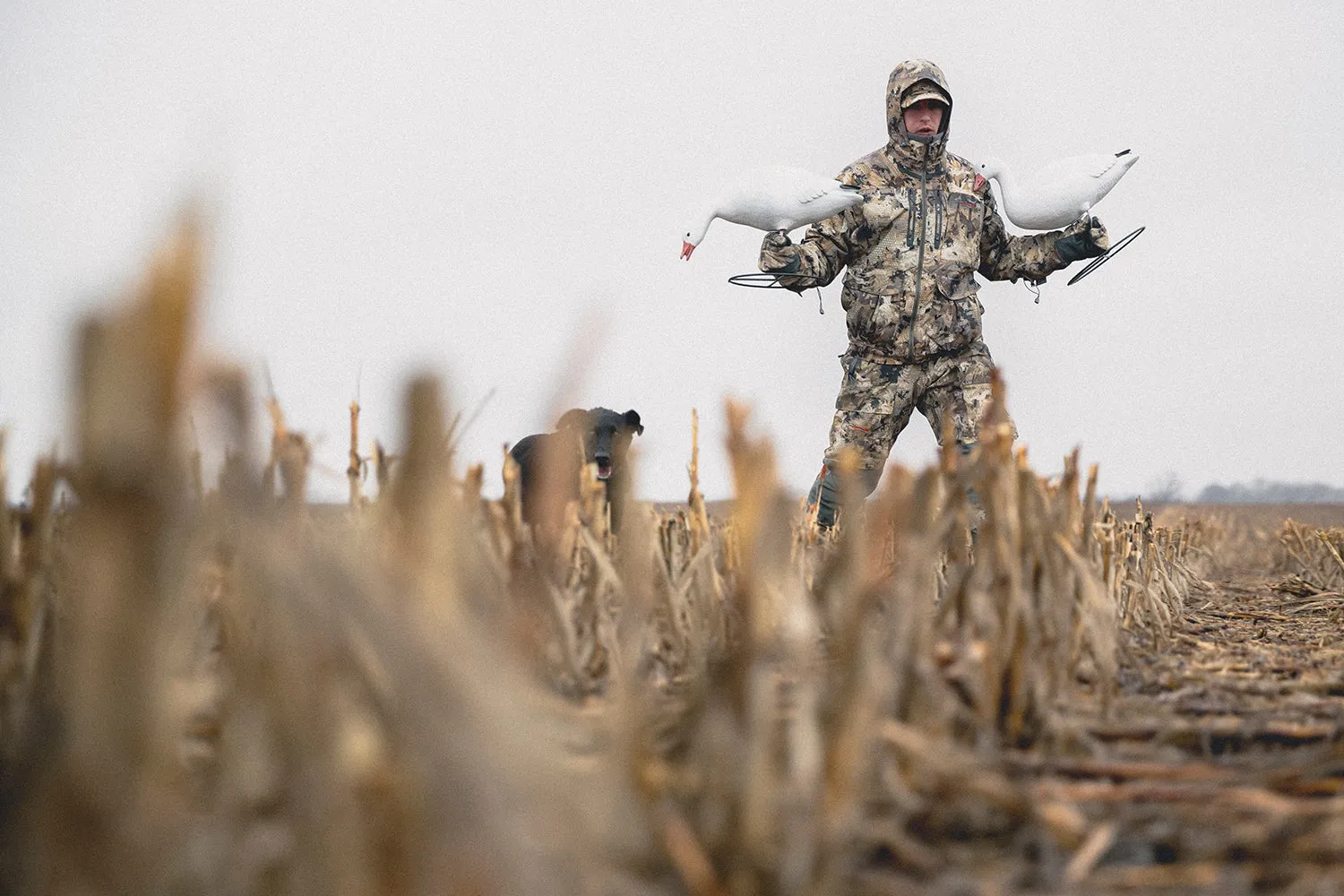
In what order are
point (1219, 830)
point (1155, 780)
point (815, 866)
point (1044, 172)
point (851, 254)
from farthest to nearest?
point (851, 254) → point (1044, 172) → point (1155, 780) → point (1219, 830) → point (815, 866)

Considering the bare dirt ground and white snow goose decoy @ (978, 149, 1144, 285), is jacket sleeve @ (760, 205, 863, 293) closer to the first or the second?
white snow goose decoy @ (978, 149, 1144, 285)

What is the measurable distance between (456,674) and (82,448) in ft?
0.74

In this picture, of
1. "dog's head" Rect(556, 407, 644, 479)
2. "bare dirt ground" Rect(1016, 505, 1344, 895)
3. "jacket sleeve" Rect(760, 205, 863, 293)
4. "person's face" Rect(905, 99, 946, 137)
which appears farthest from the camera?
"person's face" Rect(905, 99, 946, 137)

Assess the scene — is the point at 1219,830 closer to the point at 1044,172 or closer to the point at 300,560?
the point at 300,560

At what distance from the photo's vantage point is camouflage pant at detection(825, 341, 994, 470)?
4.26 meters

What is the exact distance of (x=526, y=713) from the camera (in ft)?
1.86

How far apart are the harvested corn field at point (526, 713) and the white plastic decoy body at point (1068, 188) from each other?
283 centimetres

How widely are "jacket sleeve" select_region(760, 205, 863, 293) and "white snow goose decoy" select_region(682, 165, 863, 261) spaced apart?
15 centimetres

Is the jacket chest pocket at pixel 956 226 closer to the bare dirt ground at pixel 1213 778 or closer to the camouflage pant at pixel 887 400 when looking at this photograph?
the camouflage pant at pixel 887 400

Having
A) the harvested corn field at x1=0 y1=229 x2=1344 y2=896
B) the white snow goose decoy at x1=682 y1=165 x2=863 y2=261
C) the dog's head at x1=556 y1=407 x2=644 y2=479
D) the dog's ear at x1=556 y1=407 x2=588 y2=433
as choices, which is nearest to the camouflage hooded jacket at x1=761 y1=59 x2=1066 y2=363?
the white snow goose decoy at x1=682 y1=165 x2=863 y2=261

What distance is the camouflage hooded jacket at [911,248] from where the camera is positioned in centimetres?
423

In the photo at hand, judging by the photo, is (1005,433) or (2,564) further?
(1005,433)

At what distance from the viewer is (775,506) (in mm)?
951

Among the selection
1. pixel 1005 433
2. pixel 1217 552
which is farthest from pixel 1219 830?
pixel 1217 552
